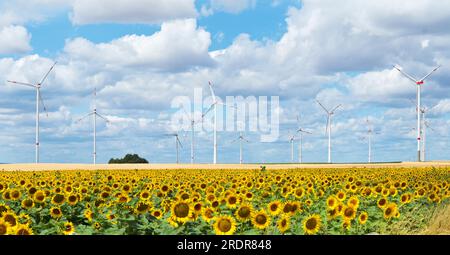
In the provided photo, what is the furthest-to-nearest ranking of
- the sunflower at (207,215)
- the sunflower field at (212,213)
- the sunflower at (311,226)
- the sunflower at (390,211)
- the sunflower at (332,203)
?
the sunflower at (390,211) → the sunflower at (332,203) → the sunflower at (207,215) → the sunflower field at (212,213) → the sunflower at (311,226)

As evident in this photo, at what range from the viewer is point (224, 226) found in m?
8.56

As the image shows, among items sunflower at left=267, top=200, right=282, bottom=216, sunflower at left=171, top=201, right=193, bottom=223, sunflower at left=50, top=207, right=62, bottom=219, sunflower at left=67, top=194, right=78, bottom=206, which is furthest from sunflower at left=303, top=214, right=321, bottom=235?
sunflower at left=67, top=194, right=78, bottom=206

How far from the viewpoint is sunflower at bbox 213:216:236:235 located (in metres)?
8.50

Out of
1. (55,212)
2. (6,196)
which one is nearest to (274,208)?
(55,212)

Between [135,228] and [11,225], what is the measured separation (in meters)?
1.80

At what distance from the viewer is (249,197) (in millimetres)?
12016

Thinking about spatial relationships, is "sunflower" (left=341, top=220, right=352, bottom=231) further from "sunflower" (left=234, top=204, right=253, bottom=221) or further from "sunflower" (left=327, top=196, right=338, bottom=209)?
"sunflower" (left=234, top=204, right=253, bottom=221)

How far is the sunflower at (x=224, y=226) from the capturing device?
8496 millimetres

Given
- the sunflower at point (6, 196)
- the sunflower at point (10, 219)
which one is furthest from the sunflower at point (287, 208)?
the sunflower at point (6, 196)

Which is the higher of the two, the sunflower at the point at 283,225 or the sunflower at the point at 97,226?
the sunflower at the point at 283,225

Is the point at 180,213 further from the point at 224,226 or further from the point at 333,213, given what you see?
the point at 333,213

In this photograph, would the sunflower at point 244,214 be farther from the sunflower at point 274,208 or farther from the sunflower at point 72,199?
the sunflower at point 72,199

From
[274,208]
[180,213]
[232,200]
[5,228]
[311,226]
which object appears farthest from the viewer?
[232,200]
